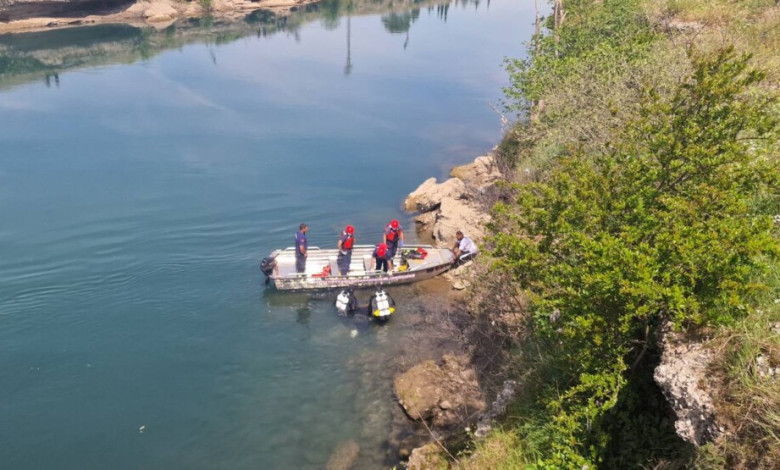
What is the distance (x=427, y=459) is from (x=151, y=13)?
7549 cm

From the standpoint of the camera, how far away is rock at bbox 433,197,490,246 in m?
23.4

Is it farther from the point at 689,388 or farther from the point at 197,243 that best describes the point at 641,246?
the point at 197,243

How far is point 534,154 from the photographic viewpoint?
76.2 feet

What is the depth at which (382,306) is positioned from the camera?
18.5 m

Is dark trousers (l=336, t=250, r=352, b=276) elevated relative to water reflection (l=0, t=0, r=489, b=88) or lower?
lower

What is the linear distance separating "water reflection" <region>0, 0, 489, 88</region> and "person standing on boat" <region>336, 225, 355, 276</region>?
35.5 meters

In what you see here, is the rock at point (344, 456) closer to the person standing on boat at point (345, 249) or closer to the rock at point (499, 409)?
the rock at point (499, 409)

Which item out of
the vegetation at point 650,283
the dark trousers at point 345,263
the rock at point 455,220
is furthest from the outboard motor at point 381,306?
the vegetation at point 650,283

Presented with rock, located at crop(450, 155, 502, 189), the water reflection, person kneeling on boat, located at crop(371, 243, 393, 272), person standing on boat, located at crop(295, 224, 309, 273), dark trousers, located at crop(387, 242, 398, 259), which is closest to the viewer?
person standing on boat, located at crop(295, 224, 309, 273)

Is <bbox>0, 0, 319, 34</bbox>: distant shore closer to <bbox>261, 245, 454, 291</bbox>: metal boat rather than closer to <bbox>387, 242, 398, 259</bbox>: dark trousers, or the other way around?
<bbox>261, 245, 454, 291</bbox>: metal boat

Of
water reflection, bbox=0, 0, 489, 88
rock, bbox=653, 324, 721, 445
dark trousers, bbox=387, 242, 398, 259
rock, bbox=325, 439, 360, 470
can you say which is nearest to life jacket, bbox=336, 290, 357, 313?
dark trousers, bbox=387, 242, 398, 259

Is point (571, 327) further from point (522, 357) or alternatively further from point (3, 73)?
point (3, 73)

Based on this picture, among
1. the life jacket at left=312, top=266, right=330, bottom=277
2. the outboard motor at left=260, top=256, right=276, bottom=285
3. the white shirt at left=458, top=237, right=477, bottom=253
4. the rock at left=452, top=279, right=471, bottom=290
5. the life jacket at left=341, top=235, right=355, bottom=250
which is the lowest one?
the rock at left=452, top=279, right=471, bottom=290

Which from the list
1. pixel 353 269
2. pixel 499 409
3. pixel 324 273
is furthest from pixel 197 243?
pixel 499 409
